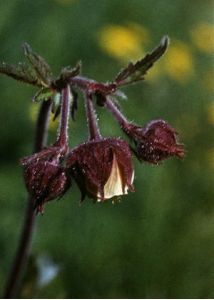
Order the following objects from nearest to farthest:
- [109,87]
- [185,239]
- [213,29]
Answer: [109,87] → [185,239] → [213,29]

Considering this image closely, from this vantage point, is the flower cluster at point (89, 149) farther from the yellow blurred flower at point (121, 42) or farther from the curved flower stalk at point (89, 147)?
the yellow blurred flower at point (121, 42)

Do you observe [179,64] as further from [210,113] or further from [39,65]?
[39,65]

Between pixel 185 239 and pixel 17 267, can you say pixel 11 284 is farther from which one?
pixel 185 239

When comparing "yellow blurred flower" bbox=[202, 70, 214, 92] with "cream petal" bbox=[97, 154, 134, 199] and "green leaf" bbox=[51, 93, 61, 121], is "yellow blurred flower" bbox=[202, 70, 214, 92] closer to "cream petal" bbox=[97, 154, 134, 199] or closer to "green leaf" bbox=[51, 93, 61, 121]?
"green leaf" bbox=[51, 93, 61, 121]

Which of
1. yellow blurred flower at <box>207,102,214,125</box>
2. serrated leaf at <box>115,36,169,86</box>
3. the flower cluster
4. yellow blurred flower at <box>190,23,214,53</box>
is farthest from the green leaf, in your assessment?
yellow blurred flower at <box>190,23,214,53</box>

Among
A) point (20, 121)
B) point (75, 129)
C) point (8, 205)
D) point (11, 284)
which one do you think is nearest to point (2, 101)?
point (20, 121)

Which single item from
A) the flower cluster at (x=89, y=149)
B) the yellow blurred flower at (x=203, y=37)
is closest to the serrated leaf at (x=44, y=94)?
the flower cluster at (x=89, y=149)

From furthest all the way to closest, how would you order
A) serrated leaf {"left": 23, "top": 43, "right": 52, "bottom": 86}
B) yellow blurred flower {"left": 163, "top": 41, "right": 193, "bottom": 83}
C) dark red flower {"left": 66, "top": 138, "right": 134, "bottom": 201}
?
yellow blurred flower {"left": 163, "top": 41, "right": 193, "bottom": 83}, serrated leaf {"left": 23, "top": 43, "right": 52, "bottom": 86}, dark red flower {"left": 66, "top": 138, "right": 134, "bottom": 201}
